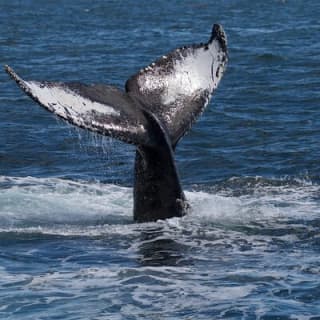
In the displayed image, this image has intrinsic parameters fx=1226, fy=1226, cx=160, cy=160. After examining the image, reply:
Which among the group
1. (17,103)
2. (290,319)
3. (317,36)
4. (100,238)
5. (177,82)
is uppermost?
(317,36)

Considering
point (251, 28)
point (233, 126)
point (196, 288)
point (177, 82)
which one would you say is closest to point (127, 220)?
point (177, 82)

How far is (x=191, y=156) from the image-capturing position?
17.7m

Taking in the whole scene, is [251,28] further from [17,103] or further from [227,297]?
[227,297]

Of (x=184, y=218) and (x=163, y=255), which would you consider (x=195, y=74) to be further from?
(x=163, y=255)

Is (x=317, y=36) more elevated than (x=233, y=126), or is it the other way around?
(x=317, y=36)

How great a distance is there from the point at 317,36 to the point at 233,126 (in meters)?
16.1

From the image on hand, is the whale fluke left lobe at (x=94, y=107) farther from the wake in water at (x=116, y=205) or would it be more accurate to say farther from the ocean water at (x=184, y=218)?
the wake in water at (x=116, y=205)

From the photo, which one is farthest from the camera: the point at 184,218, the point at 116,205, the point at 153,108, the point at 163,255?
the point at 116,205

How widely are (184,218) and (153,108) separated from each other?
1138mm

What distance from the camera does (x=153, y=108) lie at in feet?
39.2

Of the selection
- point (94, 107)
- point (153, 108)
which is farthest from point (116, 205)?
point (94, 107)

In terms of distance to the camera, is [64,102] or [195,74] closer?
[64,102]

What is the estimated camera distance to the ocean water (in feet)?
32.7

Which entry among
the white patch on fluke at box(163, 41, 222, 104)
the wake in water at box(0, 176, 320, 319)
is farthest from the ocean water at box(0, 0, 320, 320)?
the white patch on fluke at box(163, 41, 222, 104)
